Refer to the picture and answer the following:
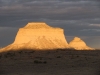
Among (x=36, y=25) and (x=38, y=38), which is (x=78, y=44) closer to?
(x=36, y=25)

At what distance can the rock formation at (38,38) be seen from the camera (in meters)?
86.2

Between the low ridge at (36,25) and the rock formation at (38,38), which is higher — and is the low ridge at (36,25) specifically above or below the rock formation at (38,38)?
above

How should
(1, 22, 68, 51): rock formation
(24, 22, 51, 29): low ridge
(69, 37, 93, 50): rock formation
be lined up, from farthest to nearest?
(69, 37, 93, 50): rock formation < (24, 22, 51, 29): low ridge < (1, 22, 68, 51): rock formation

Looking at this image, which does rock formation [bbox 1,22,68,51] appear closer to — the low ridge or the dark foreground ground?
the low ridge

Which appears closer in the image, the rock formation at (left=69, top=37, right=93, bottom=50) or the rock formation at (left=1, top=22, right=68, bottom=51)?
the rock formation at (left=1, top=22, right=68, bottom=51)

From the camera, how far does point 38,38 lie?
91375 mm

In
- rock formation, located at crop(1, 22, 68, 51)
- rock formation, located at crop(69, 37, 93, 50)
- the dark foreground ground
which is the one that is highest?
the dark foreground ground

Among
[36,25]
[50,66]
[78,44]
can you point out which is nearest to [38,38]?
[36,25]

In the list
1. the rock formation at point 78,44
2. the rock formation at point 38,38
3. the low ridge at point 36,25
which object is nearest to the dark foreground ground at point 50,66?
the rock formation at point 38,38

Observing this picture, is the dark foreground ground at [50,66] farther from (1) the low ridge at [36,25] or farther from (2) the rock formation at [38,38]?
(1) the low ridge at [36,25]

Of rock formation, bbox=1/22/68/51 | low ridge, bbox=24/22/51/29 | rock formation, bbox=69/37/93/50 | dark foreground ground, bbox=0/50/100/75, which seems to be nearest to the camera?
dark foreground ground, bbox=0/50/100/75

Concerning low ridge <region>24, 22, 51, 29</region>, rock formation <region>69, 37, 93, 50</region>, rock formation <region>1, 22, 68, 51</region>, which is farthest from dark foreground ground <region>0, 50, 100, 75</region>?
rock formation <region>69, 37, 93, 50</region>

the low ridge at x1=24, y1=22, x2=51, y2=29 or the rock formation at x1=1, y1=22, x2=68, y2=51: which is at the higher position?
the low ridge at x1=24, y1=22, x2=51, y2=29

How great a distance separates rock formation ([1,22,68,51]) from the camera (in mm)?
86250
